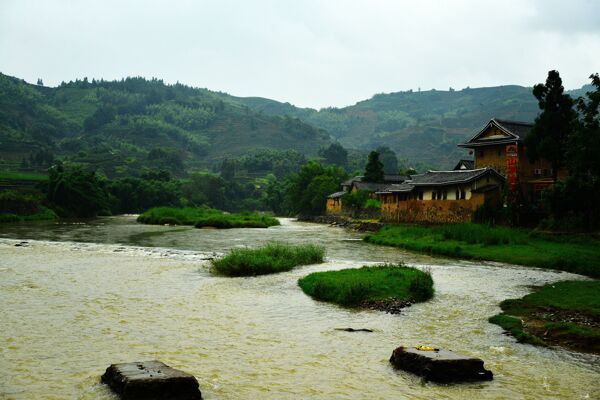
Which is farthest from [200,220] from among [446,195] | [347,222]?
[446,195]

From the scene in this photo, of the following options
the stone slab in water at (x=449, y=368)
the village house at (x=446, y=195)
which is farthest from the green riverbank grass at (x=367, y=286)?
the village house at (x=446, y=195)

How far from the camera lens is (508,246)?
37156mm

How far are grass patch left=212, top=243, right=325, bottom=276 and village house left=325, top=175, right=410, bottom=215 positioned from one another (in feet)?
188

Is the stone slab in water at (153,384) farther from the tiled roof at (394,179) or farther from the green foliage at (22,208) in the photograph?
the tiled roof at (394,179)

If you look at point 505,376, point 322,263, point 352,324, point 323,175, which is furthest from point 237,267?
point 323,175

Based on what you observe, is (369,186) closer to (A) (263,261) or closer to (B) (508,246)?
(B) (508,246)

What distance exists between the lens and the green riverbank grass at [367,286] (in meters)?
20.6

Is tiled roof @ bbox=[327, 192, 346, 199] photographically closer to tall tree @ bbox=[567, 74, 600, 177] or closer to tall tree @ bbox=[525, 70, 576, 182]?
tall tree @ bbox=[525, 70, 576, 182]

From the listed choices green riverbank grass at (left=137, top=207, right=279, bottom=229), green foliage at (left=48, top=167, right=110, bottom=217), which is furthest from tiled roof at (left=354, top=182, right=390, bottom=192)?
green foliage at (left=48, top=167, right=110, bottom=217)

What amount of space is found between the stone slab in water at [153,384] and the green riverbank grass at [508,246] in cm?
2417

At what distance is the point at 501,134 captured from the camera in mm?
60250

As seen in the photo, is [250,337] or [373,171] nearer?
[250,337]

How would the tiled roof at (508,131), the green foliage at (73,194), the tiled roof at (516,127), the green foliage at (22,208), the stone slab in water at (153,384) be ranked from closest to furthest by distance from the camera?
the stone slab in water at (153,384) < the tiled roof at (508,131) < the tiled roof at (516,127) < the green foliage at (22,208) < the green foliage at (73,194)

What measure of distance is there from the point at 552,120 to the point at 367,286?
33.8m
